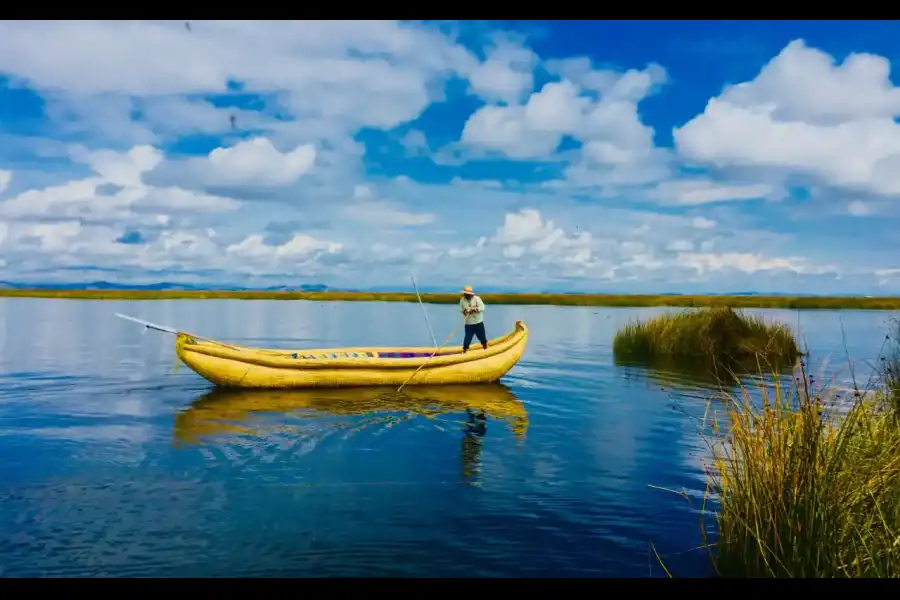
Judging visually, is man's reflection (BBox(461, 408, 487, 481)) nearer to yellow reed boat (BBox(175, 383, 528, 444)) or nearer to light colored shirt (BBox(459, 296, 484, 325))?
yellow reed boat (BBox(175, 383, 528, 444))

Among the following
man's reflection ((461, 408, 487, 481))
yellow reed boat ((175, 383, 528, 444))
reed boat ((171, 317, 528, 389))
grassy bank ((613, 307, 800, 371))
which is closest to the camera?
man's reflection ((461, 408, 487, 481))

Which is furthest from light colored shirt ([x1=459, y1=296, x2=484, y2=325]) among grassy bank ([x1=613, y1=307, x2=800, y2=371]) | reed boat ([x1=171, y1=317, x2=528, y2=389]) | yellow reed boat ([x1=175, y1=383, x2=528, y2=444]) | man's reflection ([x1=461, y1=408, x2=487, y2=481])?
grassy bank ([x1=613, y1=307, x2=800, y2=371])

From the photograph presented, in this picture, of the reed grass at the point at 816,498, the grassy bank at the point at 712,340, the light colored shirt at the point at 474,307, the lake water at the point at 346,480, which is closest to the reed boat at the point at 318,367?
the lake water at the point at 346,480

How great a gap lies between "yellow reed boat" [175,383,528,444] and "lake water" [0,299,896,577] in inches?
3.2

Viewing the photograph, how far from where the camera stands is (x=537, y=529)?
779cm

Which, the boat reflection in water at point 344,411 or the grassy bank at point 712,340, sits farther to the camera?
the grassy bank at point 712,340

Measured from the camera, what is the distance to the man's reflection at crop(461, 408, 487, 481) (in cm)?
1025

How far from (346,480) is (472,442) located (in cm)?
297

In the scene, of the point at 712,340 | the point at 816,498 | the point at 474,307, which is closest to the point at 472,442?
the point at 474,307

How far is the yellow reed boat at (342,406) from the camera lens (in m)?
13.2

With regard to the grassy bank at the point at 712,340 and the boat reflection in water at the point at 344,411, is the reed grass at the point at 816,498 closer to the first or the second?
the boat reflection in water at the point at 344,411
